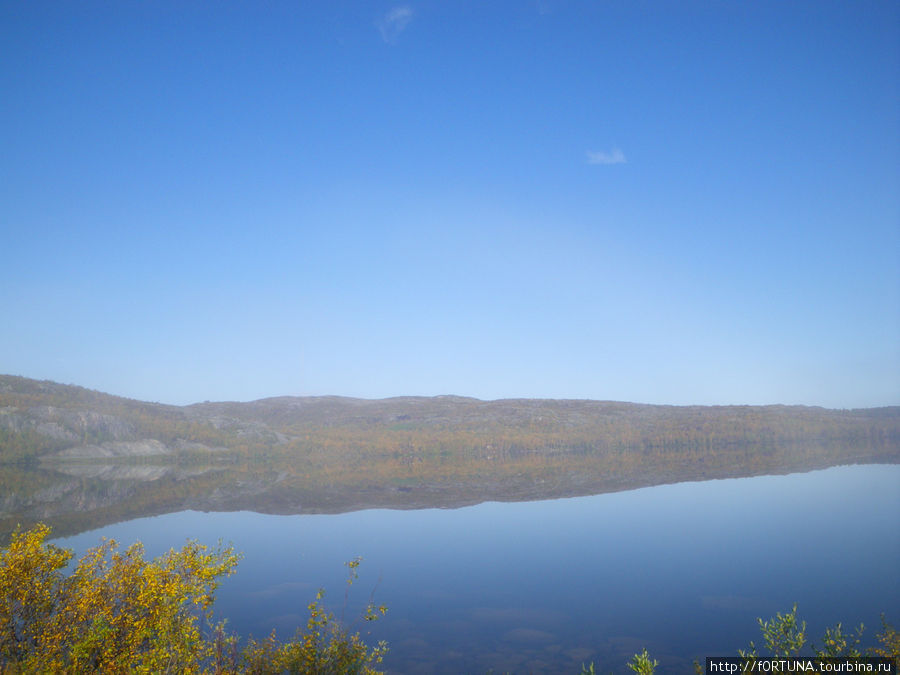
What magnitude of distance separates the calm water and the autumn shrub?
4.75 metres

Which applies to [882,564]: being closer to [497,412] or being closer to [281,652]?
[281,652]

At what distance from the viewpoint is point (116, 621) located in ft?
20.8

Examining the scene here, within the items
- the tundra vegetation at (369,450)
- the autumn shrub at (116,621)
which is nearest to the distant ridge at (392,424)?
the tundra vegetation at (369,450)

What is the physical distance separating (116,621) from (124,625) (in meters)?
0.10

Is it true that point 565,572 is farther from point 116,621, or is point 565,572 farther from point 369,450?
point 369,450

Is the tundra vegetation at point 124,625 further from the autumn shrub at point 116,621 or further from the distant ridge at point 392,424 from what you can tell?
the distant ridge at point 392,424

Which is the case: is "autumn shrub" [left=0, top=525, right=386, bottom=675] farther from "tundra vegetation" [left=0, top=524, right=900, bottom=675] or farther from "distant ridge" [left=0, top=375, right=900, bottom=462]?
"distant ridge" [left=0, top=375, right=900, bottom=462]

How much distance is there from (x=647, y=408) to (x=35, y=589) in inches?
4449

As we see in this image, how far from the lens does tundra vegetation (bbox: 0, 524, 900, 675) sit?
6.01m

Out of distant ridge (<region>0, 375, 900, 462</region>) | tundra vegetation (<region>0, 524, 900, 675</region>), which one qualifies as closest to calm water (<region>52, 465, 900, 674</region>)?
tundra vegetation (<region>0, 524, 900, 675</region>)

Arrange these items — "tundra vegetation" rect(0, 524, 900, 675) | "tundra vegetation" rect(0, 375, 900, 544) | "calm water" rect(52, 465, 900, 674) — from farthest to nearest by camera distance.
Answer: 1. "tundra vegetation" rect(0, 375, 900, 544)
2. "calm water" rect(52, 465, 900, 674)
3. "tundra vegetation" rect(0, 524, 900, 675)

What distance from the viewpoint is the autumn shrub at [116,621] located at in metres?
6.02

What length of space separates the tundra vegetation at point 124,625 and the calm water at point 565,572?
472cm

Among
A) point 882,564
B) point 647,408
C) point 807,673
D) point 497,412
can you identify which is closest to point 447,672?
point 807,673
